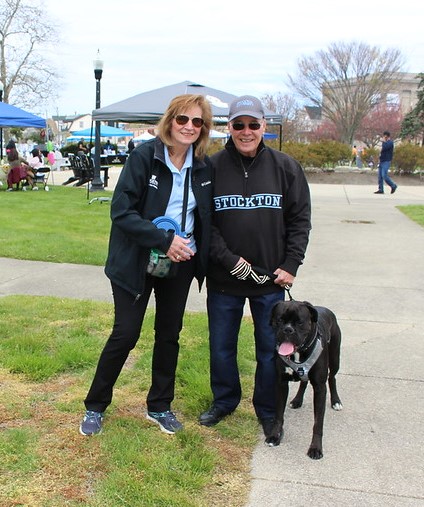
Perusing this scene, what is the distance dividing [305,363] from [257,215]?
0.83m

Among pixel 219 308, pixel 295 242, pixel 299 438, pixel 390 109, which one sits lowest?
pixel 299 438

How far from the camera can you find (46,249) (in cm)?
819

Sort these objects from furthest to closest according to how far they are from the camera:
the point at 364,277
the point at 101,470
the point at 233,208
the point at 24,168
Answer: the point at 24,168 → the point at 364,277 → the point at 233,208 → the point at 101,470

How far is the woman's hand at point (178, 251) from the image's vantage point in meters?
2.96

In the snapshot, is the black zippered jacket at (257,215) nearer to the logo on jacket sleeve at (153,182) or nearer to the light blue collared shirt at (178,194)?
the light blue collared shirt at (178,194)

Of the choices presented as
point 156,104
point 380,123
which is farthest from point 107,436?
point 380,123

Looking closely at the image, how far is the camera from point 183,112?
10.00 ft

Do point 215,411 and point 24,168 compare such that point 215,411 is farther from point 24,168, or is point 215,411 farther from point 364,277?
point 24,168

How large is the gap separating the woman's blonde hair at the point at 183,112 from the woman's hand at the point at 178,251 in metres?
0.50

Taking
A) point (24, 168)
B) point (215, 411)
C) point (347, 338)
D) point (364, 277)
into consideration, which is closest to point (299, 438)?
point (215, 411)

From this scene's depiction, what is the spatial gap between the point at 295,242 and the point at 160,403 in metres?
1.20

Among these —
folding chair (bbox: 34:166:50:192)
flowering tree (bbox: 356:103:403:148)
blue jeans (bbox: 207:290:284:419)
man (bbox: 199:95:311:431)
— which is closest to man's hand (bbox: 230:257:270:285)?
man (bbox: 199:95:311:431)

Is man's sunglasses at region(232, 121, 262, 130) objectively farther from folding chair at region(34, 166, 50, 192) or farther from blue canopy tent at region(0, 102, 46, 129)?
folding chair at region(34, 166, 50, 192)

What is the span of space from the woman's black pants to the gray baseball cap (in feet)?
2.73
